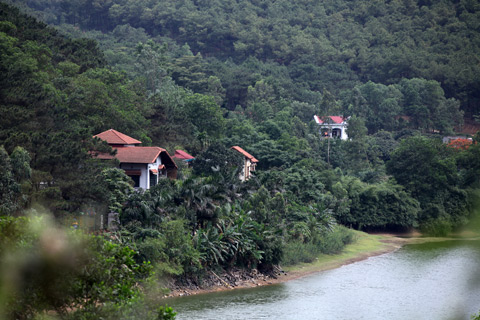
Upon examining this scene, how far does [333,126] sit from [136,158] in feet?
125

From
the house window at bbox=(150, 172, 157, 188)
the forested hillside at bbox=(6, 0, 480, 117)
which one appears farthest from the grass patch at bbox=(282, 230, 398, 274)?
the forested hillside at bbox=(6, 0, 480, 117)

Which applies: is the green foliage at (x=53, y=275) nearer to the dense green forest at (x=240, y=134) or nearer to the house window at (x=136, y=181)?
the dense green forest at (x=240, y=134)

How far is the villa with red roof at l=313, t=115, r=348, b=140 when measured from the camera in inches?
2699

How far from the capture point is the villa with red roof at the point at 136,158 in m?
34.8

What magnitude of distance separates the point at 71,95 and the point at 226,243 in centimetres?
1289

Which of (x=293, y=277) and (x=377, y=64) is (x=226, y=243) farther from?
(x=377, y=64)

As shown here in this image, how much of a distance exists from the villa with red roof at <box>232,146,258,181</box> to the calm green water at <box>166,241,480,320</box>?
11.3 meters

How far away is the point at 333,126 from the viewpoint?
69375mm

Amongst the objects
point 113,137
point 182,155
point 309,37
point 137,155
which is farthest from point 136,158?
point 309,37

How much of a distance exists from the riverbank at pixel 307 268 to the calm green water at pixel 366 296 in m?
0.64

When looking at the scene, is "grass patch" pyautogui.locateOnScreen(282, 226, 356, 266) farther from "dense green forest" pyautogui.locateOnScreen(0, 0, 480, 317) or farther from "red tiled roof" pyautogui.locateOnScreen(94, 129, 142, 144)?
"red tiled roof" pyautogui.locateOnScreen(94, 129, 142, 144)

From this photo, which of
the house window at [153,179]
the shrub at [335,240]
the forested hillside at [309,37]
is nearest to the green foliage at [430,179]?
the shrub at [335,240]

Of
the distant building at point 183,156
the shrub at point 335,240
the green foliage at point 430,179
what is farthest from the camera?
the green foliage at point 430,179

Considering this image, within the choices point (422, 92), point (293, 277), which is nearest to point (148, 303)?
point (293, 277)
